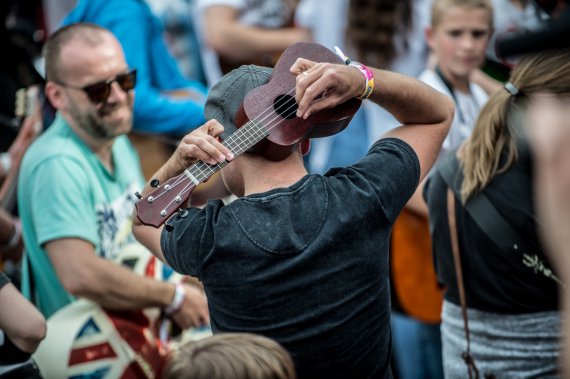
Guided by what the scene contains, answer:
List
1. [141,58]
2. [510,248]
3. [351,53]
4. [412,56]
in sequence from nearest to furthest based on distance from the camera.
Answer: [510,248]
[141,58]
[351,53]
[412,56]

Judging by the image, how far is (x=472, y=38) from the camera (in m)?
4.81

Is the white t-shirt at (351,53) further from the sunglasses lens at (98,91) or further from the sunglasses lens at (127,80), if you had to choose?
the sunglasses lens at (98,91)

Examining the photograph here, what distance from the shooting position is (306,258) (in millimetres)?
2314

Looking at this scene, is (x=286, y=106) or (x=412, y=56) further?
(x=412, y=56)

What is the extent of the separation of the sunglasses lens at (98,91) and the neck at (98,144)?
151mm

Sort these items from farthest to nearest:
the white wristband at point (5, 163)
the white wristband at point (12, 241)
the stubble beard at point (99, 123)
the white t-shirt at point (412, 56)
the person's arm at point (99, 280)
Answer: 1. the white t-shirt at point (412, 56)
2. the white wristband at point (5, 163)
3. the white wristband at point (12, 241)
4. the stubble beard at point (99, 123)
5. the person's arm at point (99, 280)

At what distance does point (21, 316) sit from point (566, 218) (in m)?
2.26

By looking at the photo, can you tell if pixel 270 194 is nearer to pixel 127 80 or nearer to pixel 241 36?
pixel 127 80

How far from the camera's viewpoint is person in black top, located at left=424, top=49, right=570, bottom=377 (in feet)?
9.50

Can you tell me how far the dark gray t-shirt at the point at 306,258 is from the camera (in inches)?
91.4

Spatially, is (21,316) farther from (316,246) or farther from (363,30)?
(363,30)

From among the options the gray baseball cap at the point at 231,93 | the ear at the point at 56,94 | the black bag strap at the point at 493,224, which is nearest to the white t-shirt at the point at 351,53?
the ear at the point at 56,94

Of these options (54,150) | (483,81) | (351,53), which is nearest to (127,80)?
(54,150)

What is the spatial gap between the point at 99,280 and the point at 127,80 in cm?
A: 98
